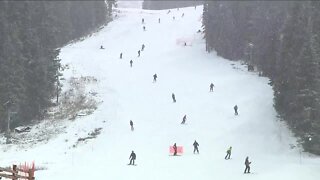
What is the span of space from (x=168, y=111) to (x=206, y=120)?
4972 mm

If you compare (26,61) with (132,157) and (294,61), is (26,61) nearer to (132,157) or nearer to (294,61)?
(132,157)

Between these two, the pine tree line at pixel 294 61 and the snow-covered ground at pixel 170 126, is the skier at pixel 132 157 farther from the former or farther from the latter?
the pine tree line at pixel 294 61

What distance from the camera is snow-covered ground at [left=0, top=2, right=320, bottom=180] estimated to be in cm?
3488

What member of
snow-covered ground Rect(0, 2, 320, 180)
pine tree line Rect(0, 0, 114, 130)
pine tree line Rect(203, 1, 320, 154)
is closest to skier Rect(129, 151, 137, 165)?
snow-covered ground Rect(0, 2, 320, 180)

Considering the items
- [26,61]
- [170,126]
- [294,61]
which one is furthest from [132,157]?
[26,61]

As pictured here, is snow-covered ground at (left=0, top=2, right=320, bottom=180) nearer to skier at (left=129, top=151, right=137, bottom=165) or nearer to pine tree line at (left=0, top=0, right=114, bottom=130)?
skier at (left=129, top=151, right=137, bottom=165)

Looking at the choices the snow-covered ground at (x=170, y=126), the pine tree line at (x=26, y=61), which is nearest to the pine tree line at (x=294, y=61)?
the snow-covered ground at (x=170, y=126)

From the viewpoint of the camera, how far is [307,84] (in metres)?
39.8

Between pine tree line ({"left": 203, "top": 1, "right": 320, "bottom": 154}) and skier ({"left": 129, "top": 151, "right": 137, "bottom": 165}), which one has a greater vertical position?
pine tree line ({"left": 203, "top": 1, "right": 320, "bottom": 154})

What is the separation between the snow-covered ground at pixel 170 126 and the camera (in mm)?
34875

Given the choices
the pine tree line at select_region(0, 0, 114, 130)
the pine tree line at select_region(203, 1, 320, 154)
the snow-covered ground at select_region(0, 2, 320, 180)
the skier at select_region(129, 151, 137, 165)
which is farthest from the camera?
the pine tree line at select_region(0, 0, 114, 130)

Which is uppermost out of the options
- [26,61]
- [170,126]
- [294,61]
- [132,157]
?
[26,61]

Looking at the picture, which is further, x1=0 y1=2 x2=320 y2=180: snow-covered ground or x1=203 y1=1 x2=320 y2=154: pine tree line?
x1=203 y1=1 x2=320 y2=154: pine tree line

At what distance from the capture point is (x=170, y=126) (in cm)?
4675
